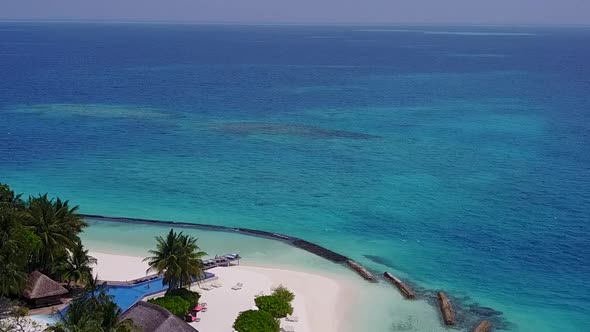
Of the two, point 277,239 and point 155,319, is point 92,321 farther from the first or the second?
point 277,239

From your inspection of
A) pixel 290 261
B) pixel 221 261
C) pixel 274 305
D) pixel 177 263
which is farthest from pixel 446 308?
pixel 177 263

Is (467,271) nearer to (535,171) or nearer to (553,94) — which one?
(535,171)

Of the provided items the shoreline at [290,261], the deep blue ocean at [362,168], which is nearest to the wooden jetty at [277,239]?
the shoreline at [290,261]

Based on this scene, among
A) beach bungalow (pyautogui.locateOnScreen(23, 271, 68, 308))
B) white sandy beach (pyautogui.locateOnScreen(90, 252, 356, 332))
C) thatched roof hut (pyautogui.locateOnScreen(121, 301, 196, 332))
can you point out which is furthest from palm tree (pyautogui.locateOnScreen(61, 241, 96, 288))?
thatched roof hut (pyautogui.locateOnScreen(121, 301, 196, 332))

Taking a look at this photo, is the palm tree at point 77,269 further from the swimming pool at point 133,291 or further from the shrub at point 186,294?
the shrub at point 186,294

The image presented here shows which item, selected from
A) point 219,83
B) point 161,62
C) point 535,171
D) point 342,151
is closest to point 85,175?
point 342,151

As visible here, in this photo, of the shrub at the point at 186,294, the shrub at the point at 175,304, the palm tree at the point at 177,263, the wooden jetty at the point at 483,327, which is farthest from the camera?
the wooden jetty at the point at 483,327
